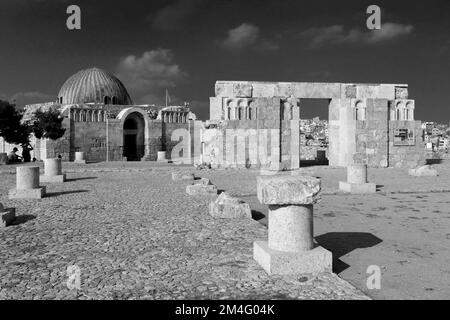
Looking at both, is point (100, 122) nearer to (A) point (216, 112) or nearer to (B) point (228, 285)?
(A) point (216, 112)

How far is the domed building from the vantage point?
30.5 m

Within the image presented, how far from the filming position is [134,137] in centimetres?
3325

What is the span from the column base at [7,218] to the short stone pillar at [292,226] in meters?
4.77

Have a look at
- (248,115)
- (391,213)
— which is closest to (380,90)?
(248,115)

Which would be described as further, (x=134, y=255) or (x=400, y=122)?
(x=400, y=122)

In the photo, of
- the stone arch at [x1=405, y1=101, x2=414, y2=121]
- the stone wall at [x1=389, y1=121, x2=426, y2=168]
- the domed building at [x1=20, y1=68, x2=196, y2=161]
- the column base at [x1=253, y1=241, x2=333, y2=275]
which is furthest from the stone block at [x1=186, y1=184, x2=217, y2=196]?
the domed building at [x1=20, y1=68, x2=196, y2=161]

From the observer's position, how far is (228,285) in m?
4.10

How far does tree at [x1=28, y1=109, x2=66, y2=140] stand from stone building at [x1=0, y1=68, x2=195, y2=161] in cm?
115

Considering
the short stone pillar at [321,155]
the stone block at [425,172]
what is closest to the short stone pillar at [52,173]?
the stone block at [425,172]

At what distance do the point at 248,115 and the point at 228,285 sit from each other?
53.3 feet

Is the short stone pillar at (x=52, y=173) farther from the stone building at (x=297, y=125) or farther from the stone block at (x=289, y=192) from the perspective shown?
the stone block at (x=289, y=192)

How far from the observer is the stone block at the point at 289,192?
4.52 meters

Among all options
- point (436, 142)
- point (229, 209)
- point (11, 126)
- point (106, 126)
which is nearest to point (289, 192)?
point (229, 209)
